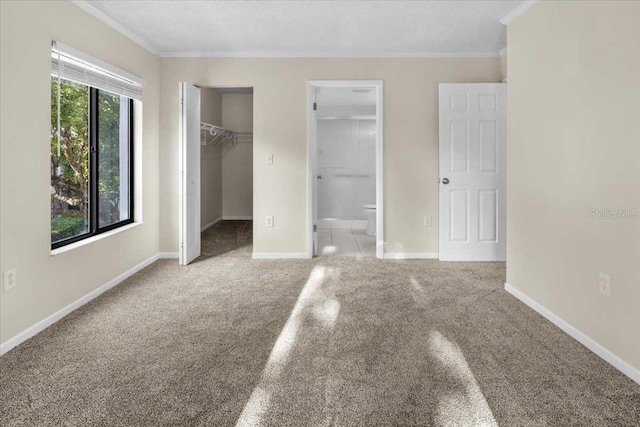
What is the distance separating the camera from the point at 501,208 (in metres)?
4.74

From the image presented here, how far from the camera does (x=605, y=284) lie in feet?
7.66

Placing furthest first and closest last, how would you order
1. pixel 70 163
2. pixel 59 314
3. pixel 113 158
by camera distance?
pixel 113 158, pixel 70 163, pixel 59 314

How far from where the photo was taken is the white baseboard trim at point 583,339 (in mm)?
2116

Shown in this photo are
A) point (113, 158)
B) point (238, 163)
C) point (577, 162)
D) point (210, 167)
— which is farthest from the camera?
point (238, 163)

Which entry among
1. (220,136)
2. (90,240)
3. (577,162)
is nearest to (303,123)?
(90,240)

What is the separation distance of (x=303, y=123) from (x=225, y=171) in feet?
12.2

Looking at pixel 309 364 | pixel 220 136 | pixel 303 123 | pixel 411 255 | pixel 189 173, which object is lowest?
pixel 309 364

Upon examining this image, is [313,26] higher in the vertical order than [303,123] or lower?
higher

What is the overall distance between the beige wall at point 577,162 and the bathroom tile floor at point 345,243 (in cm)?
212

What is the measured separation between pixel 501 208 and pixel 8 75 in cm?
450

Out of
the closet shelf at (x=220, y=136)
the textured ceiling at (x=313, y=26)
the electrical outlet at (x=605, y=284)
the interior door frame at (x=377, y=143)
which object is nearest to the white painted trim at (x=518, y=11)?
the textured ceiling at (x=313, y=26)

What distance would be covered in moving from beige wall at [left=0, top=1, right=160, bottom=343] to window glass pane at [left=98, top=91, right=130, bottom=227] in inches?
17.1

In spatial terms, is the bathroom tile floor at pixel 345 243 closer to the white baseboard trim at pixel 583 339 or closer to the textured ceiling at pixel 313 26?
the white baseboard trim at pixel 583 339

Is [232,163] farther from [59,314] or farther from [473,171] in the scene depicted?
[59,314]
